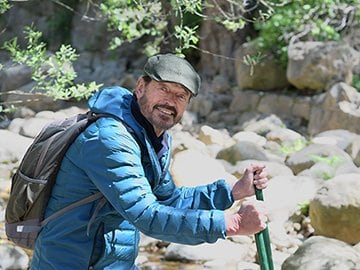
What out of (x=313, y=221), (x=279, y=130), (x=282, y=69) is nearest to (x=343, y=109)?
(x=279, y=130)

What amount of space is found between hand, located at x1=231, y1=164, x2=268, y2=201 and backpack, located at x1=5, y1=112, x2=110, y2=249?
1.60 ft

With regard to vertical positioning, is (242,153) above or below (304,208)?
below

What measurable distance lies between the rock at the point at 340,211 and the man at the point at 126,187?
363cm

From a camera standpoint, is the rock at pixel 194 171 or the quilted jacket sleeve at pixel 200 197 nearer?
the quilted jacket sleeve at pixel 200 197

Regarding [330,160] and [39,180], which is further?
[330,160]

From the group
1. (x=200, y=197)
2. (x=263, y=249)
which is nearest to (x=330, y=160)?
(x=200, y=197)

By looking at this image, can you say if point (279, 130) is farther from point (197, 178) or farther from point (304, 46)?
point (197, 178)

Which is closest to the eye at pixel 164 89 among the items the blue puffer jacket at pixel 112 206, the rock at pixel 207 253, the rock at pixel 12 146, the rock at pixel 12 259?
the blue puffer jacket at pixel 112 206

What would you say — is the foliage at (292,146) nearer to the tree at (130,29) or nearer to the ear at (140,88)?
the tree at (130,29)

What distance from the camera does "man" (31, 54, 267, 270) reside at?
1.77 metres

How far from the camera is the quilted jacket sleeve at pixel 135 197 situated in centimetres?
176

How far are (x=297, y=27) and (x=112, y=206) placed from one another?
11282mm

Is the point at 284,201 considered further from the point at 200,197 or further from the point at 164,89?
the point at 164,89

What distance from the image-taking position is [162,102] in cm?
197
